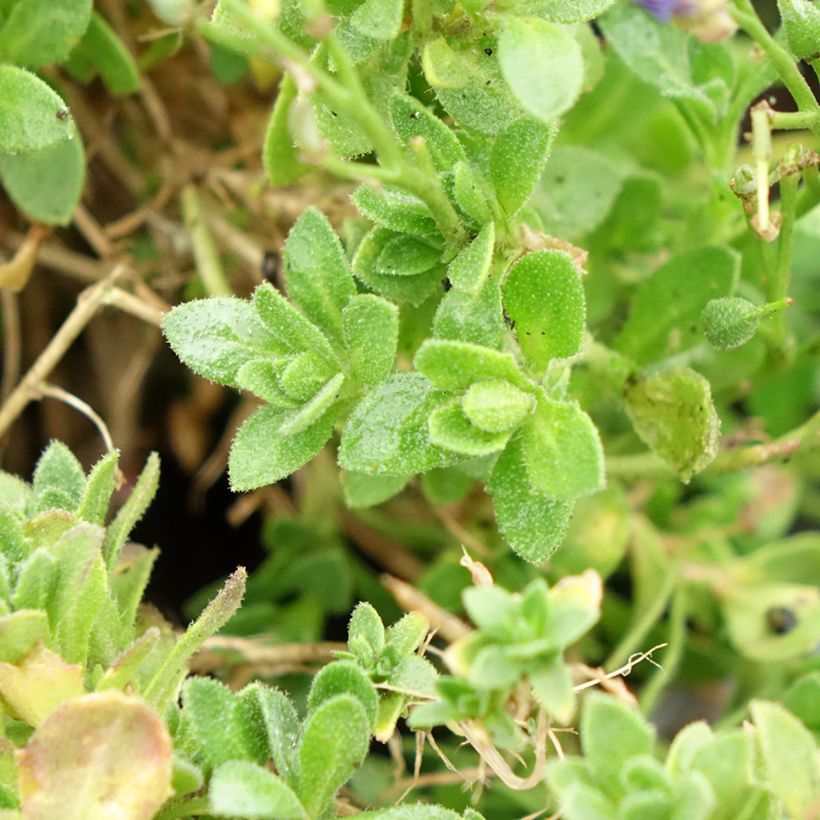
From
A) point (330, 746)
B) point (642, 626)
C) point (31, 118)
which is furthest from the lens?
point (642, 626)

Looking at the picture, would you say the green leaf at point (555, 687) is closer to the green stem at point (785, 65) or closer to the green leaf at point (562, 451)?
the green leaf at point (562, 451)

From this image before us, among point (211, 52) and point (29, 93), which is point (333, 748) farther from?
point (211, 52)

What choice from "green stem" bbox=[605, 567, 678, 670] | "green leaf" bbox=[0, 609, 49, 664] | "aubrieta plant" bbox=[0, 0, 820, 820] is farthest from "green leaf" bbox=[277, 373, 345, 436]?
"green stem" bbox=[605, 567, 678, 670]

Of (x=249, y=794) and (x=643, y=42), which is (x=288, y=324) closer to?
(x=249, y=794)

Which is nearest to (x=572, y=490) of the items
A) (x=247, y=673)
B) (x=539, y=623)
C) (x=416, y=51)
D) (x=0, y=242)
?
(x=539, y=623)

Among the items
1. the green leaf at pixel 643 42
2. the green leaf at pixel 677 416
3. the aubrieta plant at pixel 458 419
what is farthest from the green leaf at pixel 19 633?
the green leaf at pixel 643 42

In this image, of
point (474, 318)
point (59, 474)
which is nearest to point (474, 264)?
point (474, 318)
